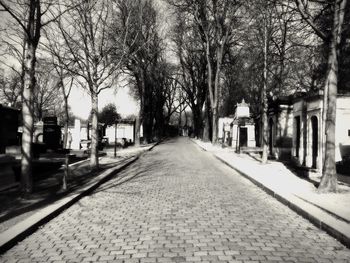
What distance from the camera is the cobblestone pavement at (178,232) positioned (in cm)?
514

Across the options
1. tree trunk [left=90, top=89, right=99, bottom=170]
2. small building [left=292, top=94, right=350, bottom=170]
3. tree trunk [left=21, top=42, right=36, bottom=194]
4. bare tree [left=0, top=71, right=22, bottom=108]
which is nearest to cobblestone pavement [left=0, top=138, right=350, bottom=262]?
tree trunk [left=21, top=42, right=36, bottom=194]

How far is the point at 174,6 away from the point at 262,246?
103ft

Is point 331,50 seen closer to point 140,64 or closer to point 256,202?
point 256,202

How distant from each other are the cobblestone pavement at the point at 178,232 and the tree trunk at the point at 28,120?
4.57 ft

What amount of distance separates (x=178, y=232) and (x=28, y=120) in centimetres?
477

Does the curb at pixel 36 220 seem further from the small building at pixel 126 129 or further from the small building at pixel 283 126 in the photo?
the small building at pixel 126 129

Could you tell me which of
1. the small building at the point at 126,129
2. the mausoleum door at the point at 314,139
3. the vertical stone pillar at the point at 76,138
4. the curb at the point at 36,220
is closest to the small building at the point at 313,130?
the mausoleum door at the point at 314,139

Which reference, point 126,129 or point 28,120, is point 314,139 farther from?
point 126,129

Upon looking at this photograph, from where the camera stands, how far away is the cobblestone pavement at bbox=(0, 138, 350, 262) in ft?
16.9

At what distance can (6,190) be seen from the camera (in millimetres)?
10031

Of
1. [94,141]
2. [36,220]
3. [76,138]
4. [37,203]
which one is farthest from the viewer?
[76,138]

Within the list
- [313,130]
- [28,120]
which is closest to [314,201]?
[28,120]

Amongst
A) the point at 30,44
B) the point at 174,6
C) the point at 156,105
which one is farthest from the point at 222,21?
the point at 30,44

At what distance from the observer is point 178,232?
6238 mm
